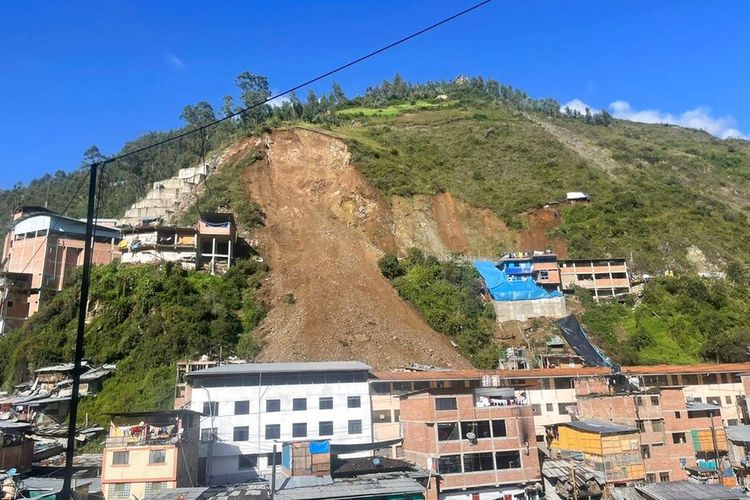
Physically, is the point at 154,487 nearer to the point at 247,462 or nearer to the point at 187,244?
the point at 247,462

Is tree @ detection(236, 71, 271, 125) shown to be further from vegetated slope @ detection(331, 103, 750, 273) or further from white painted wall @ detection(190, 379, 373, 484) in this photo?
white painted wall @ detection(190, 379, 373, 484)

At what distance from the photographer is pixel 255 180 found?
55.6 metres

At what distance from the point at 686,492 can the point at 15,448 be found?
1105 inches

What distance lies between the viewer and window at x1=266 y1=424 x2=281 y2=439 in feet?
92.4

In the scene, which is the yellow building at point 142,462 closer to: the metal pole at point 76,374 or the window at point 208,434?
the window at point 208,434

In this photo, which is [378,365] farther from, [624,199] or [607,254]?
[624,199]

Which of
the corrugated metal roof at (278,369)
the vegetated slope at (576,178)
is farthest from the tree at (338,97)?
the corrugated metal roof at (278,369)

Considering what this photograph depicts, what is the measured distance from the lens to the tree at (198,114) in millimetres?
79062

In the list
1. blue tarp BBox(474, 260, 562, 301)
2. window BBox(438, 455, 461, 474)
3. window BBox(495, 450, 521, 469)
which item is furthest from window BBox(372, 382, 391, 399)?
blue tarp BBox(474, 260, 562, 301)

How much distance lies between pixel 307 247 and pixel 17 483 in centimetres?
3179

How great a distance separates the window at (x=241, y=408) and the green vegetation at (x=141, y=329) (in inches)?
260

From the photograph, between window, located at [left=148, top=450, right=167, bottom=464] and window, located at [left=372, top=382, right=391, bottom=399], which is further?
window, located at [left=372, top=382, right=391, bottom=399]

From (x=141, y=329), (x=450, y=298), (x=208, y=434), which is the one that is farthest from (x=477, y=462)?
(x=141, y=329)

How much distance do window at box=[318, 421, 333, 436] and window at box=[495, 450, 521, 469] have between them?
9475 millimetres
